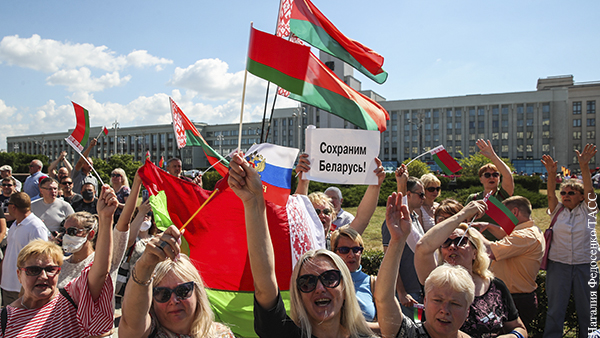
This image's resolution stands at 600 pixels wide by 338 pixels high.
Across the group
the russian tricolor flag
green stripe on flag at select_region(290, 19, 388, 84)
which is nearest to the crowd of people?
the russian tricolor flag

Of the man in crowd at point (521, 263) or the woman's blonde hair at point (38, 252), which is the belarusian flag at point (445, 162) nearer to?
the man in crowd at point (521, 263)

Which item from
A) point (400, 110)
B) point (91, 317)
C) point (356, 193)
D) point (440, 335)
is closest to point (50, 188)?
point (91, 317)

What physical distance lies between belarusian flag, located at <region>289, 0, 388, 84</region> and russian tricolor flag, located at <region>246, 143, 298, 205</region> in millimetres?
1984

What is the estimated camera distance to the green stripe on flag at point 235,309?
10.8 ft

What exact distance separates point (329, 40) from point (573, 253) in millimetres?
3885

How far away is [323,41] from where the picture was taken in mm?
4926

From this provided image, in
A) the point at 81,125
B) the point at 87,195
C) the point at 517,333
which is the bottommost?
the point at 517,333

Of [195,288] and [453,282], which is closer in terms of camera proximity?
[195,288]

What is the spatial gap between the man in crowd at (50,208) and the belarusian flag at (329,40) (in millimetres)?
4426

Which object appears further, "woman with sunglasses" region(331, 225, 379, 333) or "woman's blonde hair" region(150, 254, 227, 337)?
"woman with sunglasses" region(331, 225, 379, 333)

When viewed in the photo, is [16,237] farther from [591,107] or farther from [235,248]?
[591,107]

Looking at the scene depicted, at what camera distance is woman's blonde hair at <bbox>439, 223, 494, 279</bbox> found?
127 inches

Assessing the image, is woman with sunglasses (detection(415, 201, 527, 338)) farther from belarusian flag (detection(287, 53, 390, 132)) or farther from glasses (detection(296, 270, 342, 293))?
belarusian flag (detection(287, 53, 390, 132))

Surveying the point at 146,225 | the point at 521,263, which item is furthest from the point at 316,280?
the point at 146,225
